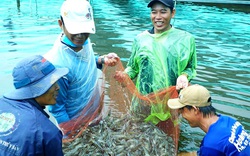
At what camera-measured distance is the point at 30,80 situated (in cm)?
246

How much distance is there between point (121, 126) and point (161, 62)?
112 cm

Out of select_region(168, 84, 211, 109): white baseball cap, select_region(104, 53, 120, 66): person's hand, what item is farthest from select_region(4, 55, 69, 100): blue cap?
select_region(104, 53, 120, 66): person's hand

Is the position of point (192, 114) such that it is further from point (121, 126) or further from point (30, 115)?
point (30, 115)

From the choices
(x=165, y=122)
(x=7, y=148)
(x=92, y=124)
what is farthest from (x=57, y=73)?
(x=165, y=122)

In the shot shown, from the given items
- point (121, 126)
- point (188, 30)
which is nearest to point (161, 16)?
point (121, 126)

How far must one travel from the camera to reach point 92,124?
14.4 feet

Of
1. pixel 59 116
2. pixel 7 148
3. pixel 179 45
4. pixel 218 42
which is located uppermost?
pixel 179 45

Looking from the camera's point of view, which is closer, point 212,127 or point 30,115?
point 30,115

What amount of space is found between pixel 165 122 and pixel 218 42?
28.6 ft

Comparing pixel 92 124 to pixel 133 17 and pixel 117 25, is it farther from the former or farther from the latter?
pixel 133 17

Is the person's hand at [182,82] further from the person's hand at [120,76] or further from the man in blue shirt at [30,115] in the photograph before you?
the man in blue shirt at [30,115]

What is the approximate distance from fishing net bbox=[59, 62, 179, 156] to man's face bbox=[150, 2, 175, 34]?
0.79 m

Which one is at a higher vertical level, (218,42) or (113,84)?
(113,84)

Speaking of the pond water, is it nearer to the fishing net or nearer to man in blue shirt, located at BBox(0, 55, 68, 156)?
the fishing net
